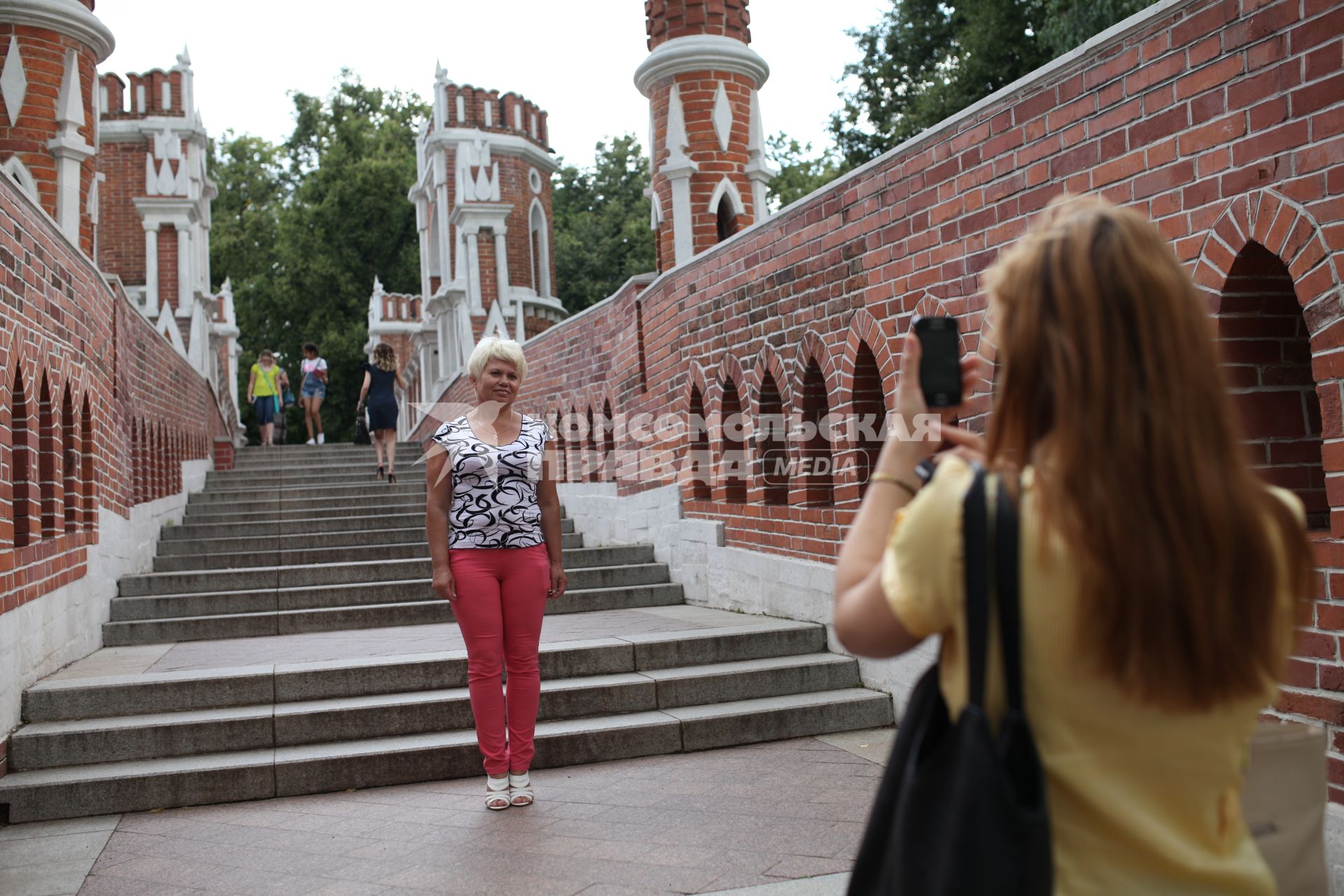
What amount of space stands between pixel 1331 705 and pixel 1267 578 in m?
2.87

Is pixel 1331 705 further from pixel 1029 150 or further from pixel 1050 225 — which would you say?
pixel 1050 225

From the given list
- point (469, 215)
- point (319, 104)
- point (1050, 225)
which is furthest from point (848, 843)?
point (319, 104)

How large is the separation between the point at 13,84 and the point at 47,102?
30 cm

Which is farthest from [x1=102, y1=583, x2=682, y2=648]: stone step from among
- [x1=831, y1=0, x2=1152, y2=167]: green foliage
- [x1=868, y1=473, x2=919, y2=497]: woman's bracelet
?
[x1=831, y1=0, x2=1152, y2=167]: green foliage

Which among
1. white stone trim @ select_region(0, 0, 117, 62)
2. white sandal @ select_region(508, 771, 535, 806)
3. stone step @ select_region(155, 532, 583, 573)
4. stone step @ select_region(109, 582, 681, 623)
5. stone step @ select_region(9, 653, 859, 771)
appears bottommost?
white sandal @ select_region(508, 771, 535, 806)

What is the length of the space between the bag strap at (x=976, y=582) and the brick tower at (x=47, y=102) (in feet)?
36.5

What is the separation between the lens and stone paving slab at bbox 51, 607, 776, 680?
→ 7020 mm

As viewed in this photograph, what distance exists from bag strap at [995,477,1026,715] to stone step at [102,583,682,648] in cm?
763

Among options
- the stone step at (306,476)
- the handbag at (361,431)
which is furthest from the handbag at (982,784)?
the handbag at (361,431)

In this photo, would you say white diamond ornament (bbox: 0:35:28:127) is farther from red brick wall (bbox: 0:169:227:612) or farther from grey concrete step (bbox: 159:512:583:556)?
grey concrete step (bbox: 159:512:583:556)

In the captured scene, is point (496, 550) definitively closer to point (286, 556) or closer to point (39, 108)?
point (286, 556)

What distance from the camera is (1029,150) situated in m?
5.39

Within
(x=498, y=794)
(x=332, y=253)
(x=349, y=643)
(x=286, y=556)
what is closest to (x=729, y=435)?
(x=349, y=643)

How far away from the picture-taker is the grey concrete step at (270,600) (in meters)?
8.63
